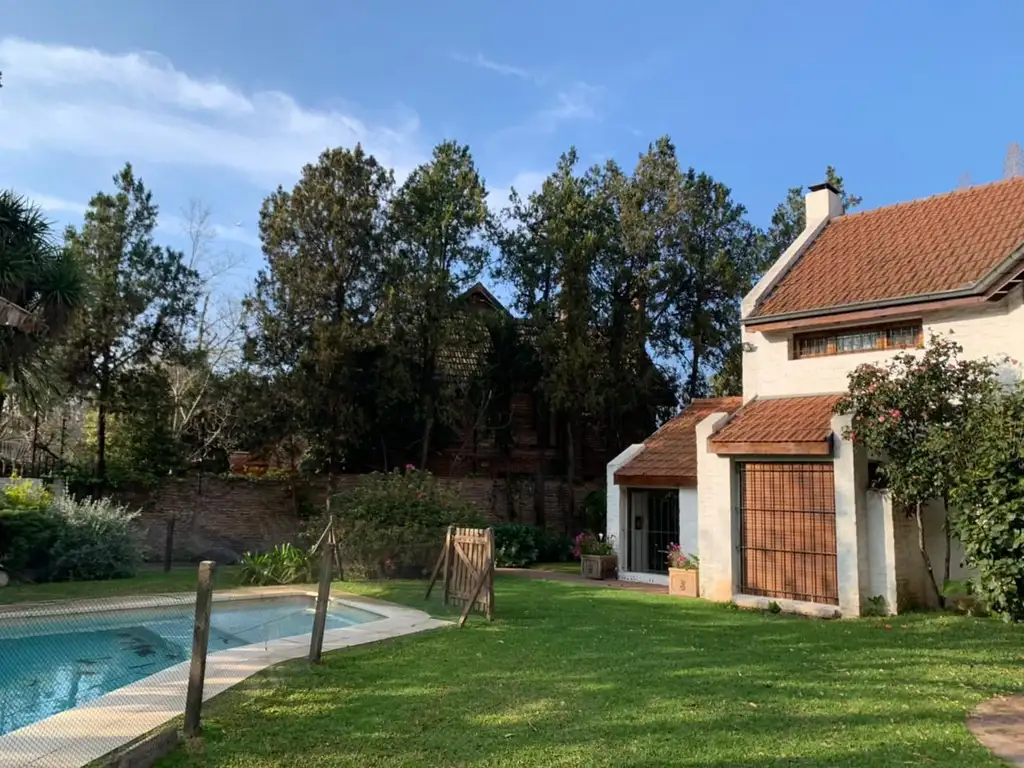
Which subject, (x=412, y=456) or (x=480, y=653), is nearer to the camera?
(x=480, y=653)

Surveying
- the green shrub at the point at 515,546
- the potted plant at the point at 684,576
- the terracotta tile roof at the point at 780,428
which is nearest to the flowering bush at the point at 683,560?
the potted plant at the point at 684,576

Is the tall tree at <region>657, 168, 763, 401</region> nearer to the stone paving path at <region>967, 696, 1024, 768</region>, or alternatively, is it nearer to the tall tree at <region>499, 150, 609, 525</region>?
the tall tree at <region>499, 150, 609, 525</region>

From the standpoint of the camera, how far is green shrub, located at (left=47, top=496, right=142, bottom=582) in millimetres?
14984

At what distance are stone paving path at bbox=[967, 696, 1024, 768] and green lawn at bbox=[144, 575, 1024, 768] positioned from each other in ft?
0.43

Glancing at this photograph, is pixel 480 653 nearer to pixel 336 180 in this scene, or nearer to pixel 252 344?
pixel 252 344

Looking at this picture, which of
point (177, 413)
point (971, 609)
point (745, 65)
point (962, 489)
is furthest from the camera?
point (177, 413)

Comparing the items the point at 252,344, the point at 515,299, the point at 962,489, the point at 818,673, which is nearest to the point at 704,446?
the point at 962,489

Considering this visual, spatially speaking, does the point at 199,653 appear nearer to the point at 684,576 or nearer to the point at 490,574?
the point at 490,574

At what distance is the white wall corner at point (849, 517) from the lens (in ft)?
Answer: 37.6

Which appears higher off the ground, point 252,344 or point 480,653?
point 252,344

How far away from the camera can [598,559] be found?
55.4 feet

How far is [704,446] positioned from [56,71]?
12.6m

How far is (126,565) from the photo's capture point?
15812 millimetres

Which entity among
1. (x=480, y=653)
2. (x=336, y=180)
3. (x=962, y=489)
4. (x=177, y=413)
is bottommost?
(x=480, y=653)
